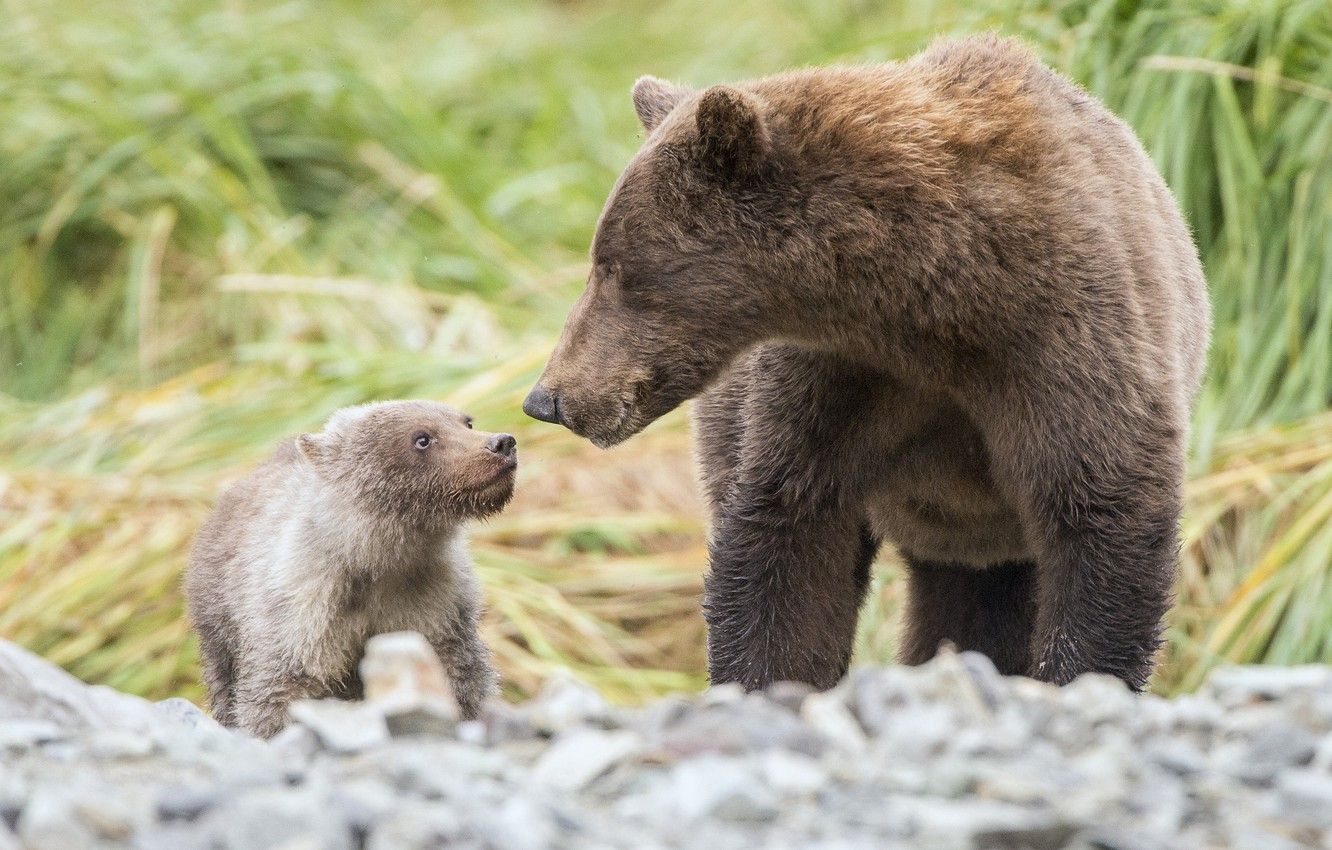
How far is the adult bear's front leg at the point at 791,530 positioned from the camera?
4.52 meters

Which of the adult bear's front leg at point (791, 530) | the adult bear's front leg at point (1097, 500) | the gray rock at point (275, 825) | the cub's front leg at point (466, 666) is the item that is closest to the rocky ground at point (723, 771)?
the gray rock at point (275, 825)

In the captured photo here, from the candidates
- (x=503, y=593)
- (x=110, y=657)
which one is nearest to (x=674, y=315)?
(x=503, y=593)

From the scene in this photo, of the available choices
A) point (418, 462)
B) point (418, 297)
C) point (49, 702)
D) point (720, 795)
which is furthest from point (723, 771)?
point (418, 297)

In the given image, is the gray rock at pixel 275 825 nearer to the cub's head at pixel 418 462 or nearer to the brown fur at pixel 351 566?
the brown fur at pixel 351 566

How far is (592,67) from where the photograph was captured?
44.0ft

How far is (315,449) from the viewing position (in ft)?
16.6

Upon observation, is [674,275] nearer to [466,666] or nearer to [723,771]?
[466,666]

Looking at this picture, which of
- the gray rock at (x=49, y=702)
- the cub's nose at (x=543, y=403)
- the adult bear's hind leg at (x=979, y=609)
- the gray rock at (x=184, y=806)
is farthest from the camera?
the adult bear's hind leg at (x=979, y=609)

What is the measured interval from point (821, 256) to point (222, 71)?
655 cm

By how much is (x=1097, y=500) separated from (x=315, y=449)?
7.40ft

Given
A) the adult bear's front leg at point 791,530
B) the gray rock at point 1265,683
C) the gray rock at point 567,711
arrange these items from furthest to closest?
the adult bear's front leg at point 791,530, the gray rock at point 1265,683, the gray rock at point 567,711

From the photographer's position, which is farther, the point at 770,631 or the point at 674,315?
the point at 770,631

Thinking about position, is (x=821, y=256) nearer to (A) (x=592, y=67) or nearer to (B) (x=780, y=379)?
(B) (x=780, y=379)

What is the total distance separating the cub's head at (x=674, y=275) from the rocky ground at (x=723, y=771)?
3.60 feet
